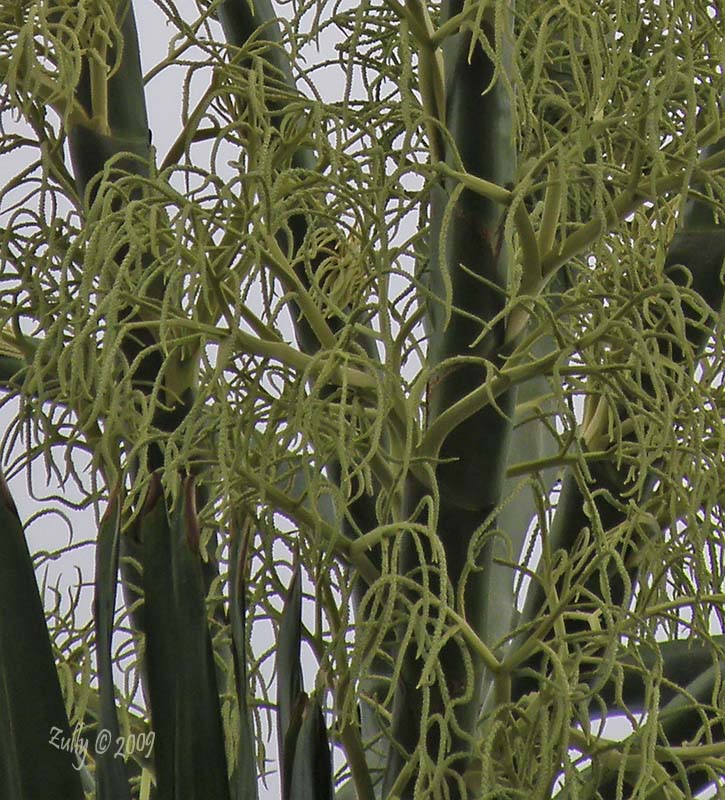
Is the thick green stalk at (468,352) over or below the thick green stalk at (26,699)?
over

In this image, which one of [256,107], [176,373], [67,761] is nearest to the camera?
[67,761]

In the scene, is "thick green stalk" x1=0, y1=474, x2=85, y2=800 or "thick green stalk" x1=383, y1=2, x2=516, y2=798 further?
"thick green stalk" x1=383, y1=2, x2=516, y2=798

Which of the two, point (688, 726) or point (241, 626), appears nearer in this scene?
point (241, 626)

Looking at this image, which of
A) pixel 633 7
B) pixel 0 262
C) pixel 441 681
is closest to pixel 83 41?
pixel 0 262

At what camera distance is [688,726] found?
74cm

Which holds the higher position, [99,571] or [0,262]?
[0,262]

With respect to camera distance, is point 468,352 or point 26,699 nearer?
point 26,699

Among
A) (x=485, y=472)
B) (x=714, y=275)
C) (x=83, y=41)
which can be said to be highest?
(x=83, y=41)

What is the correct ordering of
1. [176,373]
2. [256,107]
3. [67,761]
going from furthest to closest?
[176,373]
[256,107]
[67,761]

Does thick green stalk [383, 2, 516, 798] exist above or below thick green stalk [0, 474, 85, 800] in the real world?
above

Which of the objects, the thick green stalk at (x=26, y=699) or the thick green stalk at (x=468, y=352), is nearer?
the thick green stalk at (x=26, y=699)

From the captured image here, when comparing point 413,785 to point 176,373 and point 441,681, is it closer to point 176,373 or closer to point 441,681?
point 441,681

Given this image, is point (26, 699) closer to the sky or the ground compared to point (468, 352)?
closer to the ground

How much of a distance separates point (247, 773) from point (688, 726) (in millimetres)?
355
